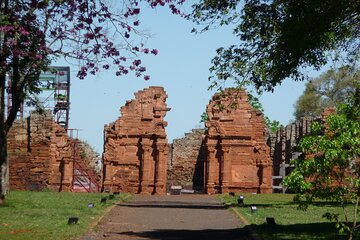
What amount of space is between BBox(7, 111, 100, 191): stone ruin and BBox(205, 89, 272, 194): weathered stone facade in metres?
6.54

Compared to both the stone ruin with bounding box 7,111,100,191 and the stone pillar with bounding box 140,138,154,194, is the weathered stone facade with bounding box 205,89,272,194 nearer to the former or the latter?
the stone pillar with bounding box 140,138,154,194

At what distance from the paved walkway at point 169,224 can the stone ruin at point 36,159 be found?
11.9 m

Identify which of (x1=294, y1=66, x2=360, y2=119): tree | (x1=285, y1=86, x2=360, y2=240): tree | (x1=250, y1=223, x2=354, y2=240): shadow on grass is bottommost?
(x1=250, y1=223, x2=354, y2=240): shadow on grass

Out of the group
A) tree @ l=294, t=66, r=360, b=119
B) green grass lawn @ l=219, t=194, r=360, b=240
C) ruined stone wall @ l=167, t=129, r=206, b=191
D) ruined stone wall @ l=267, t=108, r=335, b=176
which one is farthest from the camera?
tree @ l=294, t=66, r=360, b=119

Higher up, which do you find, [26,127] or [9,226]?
[26,127]

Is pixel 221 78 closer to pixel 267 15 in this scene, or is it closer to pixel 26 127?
pixel 267 15

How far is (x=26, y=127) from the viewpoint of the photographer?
107ft

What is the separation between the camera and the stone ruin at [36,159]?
106ft

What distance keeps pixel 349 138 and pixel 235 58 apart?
7.76m

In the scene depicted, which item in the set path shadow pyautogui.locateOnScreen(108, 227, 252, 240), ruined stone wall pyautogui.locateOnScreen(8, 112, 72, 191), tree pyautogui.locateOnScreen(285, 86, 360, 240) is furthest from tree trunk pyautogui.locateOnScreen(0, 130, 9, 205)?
ruined stone wall pyautogui.locateOnScreen(8, 112, 72, 191)

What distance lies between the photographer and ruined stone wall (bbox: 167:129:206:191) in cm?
3916

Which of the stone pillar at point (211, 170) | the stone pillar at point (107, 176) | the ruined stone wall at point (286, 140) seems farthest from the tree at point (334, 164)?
the ruined stone wall at point (286, 140)

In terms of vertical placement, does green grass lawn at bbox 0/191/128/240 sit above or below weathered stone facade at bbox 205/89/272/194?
below

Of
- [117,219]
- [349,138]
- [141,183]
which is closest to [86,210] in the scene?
[117,219]
